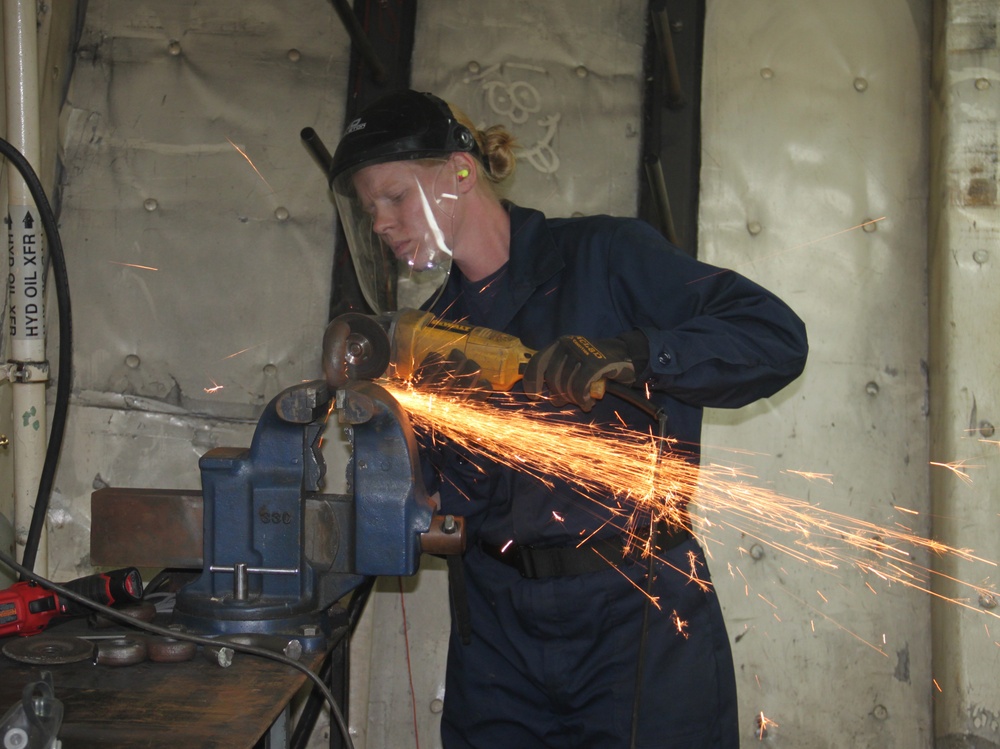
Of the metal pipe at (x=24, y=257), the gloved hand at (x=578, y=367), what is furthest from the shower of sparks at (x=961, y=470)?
the metal pipe at (x=24, y=257)

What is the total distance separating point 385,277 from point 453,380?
1.78ft

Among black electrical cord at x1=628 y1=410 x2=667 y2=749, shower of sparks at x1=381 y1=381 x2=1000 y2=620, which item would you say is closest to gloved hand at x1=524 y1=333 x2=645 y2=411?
black electrical cord at x1=628 y1=410 x2=667 y2=749

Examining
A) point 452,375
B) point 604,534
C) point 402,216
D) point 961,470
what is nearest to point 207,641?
point 452,375

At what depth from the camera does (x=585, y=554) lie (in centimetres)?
216

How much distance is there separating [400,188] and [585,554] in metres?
1.04

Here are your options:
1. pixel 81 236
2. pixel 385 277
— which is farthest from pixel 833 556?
pixel 81 236

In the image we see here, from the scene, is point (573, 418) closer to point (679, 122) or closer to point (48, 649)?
point (48, 649)

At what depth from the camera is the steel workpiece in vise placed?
5.64 feet

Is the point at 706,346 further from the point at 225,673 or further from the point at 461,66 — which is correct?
the point at 461,66

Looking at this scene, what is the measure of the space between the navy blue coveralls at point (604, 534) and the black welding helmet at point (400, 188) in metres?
0.23

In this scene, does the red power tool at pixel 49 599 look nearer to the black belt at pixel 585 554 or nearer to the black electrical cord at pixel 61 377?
the black electrical cord at pixel 61 377

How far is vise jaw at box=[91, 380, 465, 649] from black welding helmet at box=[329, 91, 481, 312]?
0.73 meters

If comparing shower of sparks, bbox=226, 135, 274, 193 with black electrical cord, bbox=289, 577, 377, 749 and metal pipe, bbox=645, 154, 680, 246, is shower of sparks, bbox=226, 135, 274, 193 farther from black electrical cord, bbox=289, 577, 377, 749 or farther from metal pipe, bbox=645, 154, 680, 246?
black electrical cord, bbox=289, 577, 377, 749

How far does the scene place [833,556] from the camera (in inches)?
120
